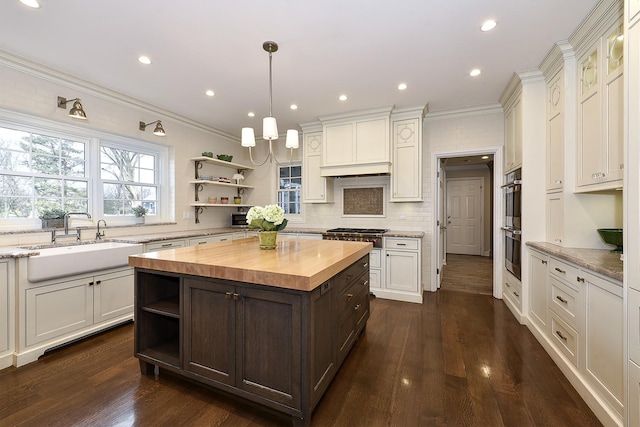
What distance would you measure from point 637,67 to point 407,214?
10.1 feet

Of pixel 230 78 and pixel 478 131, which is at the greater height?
pixel 230 78

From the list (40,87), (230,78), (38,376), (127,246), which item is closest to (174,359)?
(38,376)

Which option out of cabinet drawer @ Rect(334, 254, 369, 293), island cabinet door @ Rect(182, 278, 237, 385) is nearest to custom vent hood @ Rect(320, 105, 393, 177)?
cabinet drawer @ Rect(334, 254, 369, 293)

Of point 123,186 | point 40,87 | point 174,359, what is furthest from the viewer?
point 123,186

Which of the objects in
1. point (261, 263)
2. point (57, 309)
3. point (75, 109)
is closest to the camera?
point (261, 263)

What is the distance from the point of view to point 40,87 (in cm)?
280

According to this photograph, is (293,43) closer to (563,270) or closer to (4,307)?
(563,270)

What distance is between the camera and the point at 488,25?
220 cm

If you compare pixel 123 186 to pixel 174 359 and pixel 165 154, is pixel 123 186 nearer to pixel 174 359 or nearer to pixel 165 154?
pixel 165 154

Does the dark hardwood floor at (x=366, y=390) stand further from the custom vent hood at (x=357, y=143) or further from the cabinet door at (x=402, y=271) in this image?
the custom vent hood at (x=357, y=143)

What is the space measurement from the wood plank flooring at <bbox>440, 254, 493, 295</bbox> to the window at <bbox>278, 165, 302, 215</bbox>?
295 cm

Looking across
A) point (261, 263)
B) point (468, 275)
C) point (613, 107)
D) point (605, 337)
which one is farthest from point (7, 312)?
point (468, 275)

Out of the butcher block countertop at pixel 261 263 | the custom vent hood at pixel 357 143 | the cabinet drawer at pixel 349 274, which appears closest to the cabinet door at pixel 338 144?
the custom vent hood at pixel 357 143

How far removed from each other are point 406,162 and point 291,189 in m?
2.27
